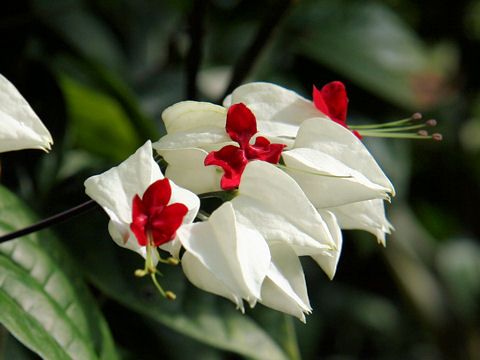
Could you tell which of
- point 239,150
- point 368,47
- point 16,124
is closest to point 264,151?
point 239,150

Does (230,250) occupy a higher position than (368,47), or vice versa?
(230,250)

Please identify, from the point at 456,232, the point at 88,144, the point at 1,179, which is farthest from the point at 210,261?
the point at 456,232

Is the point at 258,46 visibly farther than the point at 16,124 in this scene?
Yes

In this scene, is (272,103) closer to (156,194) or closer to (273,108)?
(273,108)

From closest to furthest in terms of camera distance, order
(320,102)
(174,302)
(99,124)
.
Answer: (320,102) < (174,302) < (99,124)

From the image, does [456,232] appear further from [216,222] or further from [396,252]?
[216,222]

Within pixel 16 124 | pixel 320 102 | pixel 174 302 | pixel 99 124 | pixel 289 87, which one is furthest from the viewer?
pixel 289 87

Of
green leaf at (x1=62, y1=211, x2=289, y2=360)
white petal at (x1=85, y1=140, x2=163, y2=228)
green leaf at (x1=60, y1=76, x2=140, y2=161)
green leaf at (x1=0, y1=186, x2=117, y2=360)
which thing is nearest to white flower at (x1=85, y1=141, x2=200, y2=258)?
white petal at (x1=85, y1=140, x2=163, y2=228)
